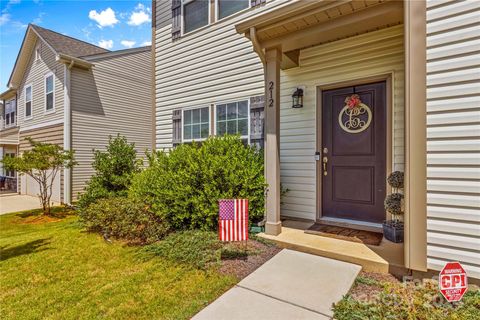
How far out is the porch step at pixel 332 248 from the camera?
2.85m

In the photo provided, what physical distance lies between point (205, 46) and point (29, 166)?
5583mm

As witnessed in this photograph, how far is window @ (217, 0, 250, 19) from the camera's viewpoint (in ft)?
17.3

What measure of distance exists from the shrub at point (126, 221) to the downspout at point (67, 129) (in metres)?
4.47

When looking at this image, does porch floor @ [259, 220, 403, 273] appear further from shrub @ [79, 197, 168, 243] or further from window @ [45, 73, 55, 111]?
window @ [45, 73, 55, 111]

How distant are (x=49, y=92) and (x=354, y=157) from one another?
11156 millimetres

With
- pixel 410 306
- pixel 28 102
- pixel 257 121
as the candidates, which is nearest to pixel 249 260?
pixel 410 306

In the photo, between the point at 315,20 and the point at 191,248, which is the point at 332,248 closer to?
the point at 191,248

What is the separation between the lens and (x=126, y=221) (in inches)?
171

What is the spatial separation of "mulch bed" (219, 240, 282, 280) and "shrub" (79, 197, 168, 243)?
1.41 m

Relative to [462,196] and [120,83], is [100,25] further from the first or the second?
[462,196]

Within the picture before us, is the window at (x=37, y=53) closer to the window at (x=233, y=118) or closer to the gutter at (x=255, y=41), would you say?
the window at (x=233, y=118)

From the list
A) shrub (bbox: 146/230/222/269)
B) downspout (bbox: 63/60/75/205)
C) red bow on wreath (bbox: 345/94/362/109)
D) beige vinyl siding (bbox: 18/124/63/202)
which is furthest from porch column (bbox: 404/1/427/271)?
beige vinyl siding (bbox: 18/124/63/202)

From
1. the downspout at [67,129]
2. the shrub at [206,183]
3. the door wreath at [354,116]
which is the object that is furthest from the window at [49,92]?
the door wreath at [354,116]

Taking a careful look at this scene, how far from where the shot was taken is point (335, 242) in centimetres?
341
